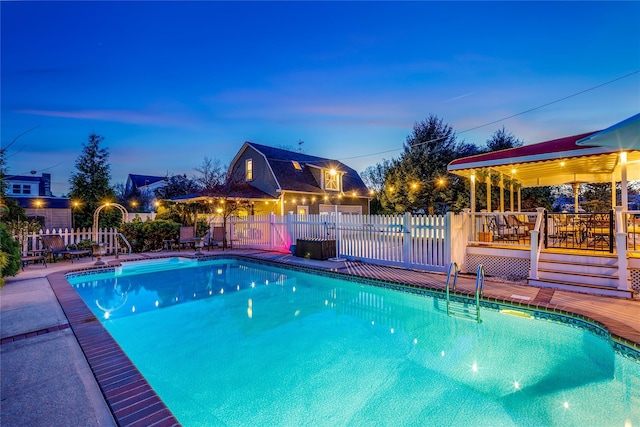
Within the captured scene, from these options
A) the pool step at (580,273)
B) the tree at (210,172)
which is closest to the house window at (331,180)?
the tree at (210,172)

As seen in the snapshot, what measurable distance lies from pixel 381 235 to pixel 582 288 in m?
4.70

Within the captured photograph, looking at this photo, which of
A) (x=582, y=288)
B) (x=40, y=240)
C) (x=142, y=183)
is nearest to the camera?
(x=582, y=288)

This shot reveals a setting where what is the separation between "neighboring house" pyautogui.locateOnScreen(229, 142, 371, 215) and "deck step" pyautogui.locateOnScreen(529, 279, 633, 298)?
12.3 meters

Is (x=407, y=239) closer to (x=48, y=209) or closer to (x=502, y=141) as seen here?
(x=502, y=141)

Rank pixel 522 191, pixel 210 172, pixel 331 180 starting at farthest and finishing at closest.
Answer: pixel 331 180 → pixel 522 191 → pixel 210 172

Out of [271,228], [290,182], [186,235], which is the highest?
[290,182]

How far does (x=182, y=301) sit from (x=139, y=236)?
7.75 metres

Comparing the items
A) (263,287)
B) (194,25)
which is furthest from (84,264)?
(194,25)

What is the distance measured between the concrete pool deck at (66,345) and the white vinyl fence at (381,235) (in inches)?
31.6

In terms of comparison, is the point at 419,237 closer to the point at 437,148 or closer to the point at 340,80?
the point at 340,80

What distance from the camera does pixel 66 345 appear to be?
3727 mm

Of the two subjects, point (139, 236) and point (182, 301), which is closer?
point (182, 301)

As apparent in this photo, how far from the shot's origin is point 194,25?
1155cm

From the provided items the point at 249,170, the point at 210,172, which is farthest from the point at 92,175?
the point at 249,170
